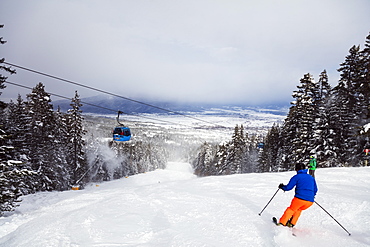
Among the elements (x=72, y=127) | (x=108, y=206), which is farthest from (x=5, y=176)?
(x=72, y=127)

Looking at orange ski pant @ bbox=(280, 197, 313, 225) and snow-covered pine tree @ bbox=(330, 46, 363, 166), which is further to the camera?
snow-covered pine tree @ bbox=(330, 46, 363, 166)

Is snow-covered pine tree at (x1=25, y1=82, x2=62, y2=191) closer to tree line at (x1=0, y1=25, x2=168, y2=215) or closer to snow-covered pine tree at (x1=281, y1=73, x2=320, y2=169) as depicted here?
tree line at (x1=0, y1=25, x2=168, y2=215)

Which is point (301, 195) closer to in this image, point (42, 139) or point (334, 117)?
point (334, 117)

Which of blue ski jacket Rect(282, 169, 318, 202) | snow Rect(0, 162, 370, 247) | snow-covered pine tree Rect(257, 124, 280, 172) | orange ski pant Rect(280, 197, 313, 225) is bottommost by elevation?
snow-covered pine tree Rect(257, 124, 280, 172)

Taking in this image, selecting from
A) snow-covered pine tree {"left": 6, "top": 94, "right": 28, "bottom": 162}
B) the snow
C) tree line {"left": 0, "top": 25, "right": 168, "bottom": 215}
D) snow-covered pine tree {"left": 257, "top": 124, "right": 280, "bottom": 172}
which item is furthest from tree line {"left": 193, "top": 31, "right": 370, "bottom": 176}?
snow-covered pine tree {"left": 6, "top": 94, "right": 28, "bottom": 162}

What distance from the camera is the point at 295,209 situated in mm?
5543

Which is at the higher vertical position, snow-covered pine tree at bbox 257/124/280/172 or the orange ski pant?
the orange ski pant

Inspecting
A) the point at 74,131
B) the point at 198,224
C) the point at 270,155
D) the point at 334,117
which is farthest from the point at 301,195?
the point at 270,155

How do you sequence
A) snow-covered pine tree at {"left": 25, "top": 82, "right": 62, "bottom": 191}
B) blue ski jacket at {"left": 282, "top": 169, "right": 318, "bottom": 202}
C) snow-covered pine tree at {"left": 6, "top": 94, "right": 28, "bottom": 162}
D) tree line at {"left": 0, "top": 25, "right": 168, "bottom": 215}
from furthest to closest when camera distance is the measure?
snow-covered pine tree at {"left": 25, "top": 82, "right": 62, "bottom": 191}, snow-covered pine tree at {"left": 6, "top": 94, "right": 28, "bottom": 162}, tree line at {"left": 0, "top": 25, "right": 168, "bottom": 215}, blue ski jacket at {"left": 282, "top": 169, "right": 318, "bottom": 202}

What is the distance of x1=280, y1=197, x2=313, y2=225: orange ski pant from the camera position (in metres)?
5.48

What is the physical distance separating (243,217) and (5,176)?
10.4 meters

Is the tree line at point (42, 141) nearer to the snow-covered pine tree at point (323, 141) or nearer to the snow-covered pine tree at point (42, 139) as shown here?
the snow-covered pine tree at point (42, 139)

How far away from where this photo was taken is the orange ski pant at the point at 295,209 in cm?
548

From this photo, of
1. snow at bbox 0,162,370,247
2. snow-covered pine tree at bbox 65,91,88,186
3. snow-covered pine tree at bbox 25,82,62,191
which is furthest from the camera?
snow-covered pine tree at bbox 65,91,88,186
